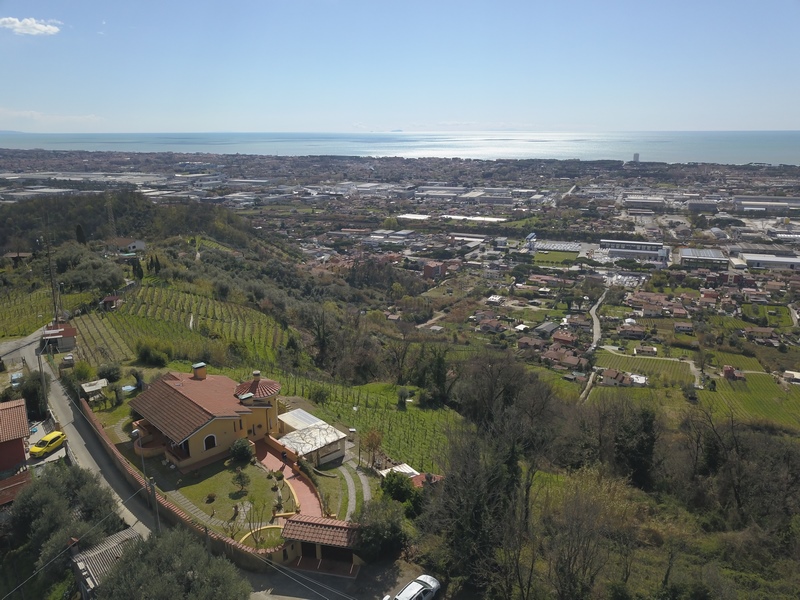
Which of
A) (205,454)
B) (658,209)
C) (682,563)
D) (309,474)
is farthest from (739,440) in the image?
(658,209)

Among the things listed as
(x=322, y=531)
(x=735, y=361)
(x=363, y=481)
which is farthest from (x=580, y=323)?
(x=322, y=531)

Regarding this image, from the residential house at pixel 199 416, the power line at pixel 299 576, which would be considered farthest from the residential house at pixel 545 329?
the power line at pixel 299 576

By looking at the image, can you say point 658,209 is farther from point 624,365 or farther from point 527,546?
point 527,546

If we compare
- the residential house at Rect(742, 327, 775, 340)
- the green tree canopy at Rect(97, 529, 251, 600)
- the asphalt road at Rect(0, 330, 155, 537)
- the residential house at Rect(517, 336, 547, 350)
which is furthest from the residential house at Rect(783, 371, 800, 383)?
the asphalt road at Rect(0, 330, 155, 537)

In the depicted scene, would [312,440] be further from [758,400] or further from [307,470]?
[758,400]

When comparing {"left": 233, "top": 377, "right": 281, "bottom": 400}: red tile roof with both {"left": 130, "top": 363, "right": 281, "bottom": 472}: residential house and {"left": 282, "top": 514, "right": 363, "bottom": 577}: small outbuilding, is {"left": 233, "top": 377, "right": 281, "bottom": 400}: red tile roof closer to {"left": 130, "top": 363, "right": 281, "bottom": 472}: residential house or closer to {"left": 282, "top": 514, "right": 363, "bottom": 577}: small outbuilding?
{"left": 130, "top": 363, "right": 281, "bottom": 472}: residential house

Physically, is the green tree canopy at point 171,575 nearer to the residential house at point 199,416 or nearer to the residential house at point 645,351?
the residential house at point 199,416
